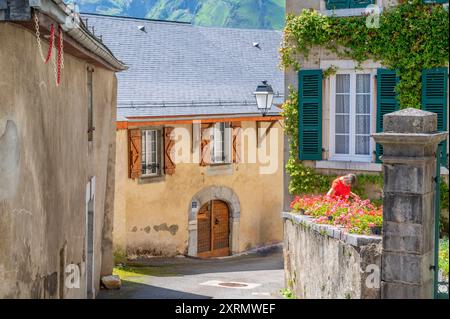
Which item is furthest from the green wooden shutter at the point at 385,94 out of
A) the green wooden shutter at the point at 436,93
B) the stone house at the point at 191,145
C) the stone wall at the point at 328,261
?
the stone house at the point at 191,145

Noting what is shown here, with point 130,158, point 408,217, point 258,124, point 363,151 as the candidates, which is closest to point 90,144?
point 363,151

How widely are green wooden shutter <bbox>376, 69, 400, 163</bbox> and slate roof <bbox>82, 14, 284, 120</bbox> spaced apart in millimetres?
8329

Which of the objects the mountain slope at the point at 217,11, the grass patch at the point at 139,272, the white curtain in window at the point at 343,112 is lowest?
the grass patch at the point at 139,272

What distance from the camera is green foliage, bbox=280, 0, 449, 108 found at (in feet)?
48.7

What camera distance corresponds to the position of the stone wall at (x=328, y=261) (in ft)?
32.0

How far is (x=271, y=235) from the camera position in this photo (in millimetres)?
27719

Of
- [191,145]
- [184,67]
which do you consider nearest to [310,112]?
[191,145]

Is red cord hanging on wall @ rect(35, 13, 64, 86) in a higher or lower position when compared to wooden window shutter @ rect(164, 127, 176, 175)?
higher

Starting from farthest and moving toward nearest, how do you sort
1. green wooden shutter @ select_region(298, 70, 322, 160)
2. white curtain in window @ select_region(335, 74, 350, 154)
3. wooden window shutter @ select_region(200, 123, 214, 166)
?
1. wooden window shutter @ select_region(200, 123, 214, 166)
2. green wooden shutter @ select_region(298, 70, 322, 160)
3. white curtain in window @ select_region(335, 74, 350, 154)

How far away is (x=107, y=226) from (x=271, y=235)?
11.2m

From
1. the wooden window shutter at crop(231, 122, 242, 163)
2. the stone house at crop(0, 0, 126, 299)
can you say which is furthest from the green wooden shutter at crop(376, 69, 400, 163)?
the wooden window shutter at crop(231, 122, 242, 163)

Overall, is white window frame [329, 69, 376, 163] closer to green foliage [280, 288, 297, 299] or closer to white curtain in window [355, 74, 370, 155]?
white curtain in window [355, 74, 370, 155]

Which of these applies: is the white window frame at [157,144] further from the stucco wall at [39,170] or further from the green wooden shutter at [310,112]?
the stucco wall at [39,170]

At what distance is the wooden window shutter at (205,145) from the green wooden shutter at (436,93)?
10445mm
